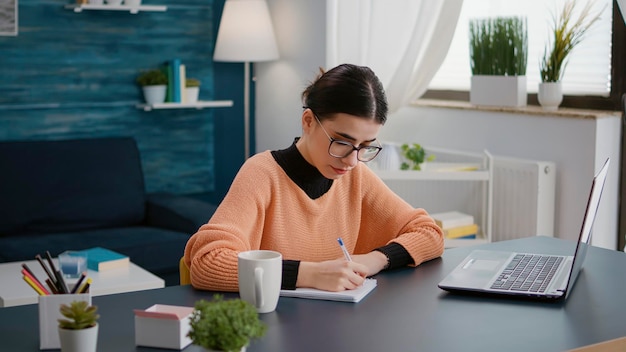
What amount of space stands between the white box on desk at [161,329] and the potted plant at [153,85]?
10.8ft

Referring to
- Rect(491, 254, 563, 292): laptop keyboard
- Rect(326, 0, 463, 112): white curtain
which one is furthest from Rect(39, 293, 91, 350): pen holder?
Rect(326, 0, 463, 112): white curtain

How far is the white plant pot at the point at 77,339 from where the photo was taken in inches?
51.2

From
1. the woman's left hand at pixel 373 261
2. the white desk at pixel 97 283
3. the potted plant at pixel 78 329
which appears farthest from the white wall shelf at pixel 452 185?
the potted plant at pixel 78 329

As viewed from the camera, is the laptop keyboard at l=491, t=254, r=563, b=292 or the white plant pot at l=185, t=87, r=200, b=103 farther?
the white plant pot at l=185, t=87, r=200, b=103

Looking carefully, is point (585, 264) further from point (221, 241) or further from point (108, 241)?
point (108, 241)

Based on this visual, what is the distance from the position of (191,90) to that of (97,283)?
1.87 metres

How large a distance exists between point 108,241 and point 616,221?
222 cm

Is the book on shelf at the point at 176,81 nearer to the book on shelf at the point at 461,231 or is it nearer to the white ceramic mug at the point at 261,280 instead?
the book on shelf at the point at 461,231

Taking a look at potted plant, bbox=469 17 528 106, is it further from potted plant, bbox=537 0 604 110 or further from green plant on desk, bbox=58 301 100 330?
green plant on desk, bbox=58 301 100 330

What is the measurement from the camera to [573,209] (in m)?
3.47

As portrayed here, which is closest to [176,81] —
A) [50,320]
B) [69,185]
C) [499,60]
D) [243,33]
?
[243,33]

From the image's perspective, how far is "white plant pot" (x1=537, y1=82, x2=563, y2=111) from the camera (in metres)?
3.53

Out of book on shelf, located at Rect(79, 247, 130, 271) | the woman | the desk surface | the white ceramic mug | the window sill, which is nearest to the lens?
the desk surface

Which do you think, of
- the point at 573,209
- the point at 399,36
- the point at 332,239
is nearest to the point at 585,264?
the point at 332,239
